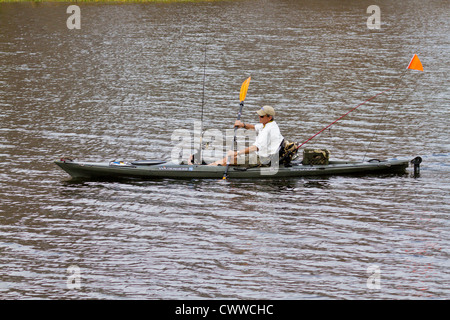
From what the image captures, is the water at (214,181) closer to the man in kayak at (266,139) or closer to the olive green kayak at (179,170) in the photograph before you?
A: the olive green kayak at (179,170)

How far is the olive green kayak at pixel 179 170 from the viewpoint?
16.0m

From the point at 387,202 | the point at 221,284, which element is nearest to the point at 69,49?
the point at 387,202

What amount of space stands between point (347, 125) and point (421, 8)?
3111 centimetres

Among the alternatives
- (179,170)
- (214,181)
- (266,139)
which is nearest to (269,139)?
(266,139)

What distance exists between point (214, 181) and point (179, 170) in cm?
90

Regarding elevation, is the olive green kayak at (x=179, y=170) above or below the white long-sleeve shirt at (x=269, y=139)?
below

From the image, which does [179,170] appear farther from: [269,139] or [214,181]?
[269,139]

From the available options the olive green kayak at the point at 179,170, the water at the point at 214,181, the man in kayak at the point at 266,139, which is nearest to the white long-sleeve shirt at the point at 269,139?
the man in kayak at the point at 266,139

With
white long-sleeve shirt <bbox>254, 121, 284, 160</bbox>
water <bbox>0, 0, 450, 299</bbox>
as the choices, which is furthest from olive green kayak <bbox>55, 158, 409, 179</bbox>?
white long-sleeve shirt <bbox>254, 121, 284, 160</bbox>

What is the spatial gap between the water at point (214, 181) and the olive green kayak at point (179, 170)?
22cm

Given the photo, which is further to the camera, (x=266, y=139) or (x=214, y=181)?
(x=214, y=181)

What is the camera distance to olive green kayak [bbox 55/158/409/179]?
15961mm

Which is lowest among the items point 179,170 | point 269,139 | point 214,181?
point 214,181

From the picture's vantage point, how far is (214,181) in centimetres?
1606
